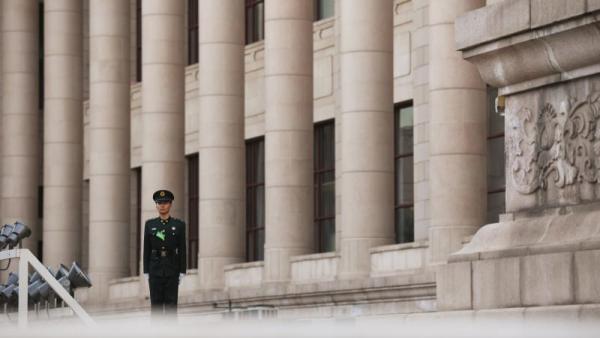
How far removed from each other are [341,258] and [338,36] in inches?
270

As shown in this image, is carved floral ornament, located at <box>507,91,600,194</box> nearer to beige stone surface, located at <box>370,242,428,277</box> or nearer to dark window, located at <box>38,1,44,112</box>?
beige stone surface, located at <box>370,242,428,277</box>

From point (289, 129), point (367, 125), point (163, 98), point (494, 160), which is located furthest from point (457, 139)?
A: point (163, 98)

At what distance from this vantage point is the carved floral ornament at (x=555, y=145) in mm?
12102

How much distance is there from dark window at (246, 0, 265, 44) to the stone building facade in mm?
65

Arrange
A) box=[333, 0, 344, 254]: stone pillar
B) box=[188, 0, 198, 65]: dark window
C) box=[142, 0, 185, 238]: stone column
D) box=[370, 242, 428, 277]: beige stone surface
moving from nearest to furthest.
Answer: box=[370, 242, 428, 277]: beige stone surface, box=[333, 0, 344, 254]: stone pillar, box=[142, 0, 185, 238]: stone column, box=[188, 0, 198, 65]: dark window

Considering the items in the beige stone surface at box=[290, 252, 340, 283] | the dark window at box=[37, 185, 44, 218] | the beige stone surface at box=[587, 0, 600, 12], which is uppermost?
the dark window at box=[37, 185, 44, 218]

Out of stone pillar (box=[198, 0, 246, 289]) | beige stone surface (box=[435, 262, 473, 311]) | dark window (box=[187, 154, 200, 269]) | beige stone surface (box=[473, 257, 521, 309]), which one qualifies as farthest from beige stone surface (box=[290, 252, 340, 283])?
beige stone surface (box=[473, 257, 521, 309])

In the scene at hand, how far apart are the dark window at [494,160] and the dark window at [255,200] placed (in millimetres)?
11352

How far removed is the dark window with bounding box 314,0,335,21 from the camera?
45688 mm

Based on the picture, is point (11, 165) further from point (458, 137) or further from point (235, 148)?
point (458, 137)

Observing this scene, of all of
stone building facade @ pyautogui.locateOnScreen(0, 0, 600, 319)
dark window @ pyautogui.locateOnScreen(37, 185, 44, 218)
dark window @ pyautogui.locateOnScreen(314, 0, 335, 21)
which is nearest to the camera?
stone building facade @ pyautogui.locateOnScreen(0, 0, 600, 319)

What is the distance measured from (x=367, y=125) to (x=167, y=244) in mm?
18376

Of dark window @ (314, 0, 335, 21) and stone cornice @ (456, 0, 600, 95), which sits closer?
stone cornice @ (456, 0, 600, 95)

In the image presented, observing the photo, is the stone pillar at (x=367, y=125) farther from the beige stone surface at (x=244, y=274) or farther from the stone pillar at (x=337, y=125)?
the beige stone surface at (x=244, y=274)
